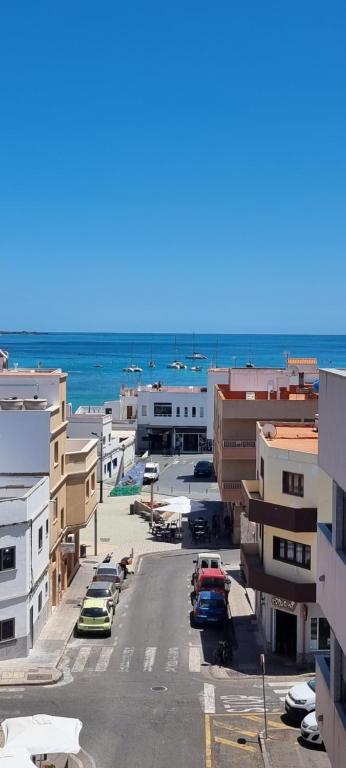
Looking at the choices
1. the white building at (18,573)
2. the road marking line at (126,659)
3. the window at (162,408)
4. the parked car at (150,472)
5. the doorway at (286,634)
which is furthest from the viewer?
the window at (162,408)

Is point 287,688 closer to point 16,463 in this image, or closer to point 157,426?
point 16,463

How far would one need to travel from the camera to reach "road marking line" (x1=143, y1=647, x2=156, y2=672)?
105 ft

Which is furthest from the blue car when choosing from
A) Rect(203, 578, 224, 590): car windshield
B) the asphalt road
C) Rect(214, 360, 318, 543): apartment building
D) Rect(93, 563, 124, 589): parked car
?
Rect(214, 360, 318, 543): apartment building

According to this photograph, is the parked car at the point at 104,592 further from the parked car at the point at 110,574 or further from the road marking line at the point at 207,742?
the road marking line at the point at 207,742

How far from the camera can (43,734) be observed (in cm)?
2255

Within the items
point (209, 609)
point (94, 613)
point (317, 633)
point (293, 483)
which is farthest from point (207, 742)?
point (209, 609)

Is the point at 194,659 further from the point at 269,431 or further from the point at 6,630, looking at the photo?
the point at 269,431

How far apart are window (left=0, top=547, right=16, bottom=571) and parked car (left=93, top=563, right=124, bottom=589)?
1083 cm

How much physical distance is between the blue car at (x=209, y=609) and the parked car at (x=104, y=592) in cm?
404

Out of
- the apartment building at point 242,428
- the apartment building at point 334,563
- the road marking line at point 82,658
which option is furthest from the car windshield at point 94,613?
the apartment building at point 334,563

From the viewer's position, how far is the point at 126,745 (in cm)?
2508

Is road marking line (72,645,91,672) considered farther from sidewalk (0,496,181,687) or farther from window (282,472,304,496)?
window (282,472,304,496)

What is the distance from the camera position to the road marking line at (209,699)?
91.1 ft

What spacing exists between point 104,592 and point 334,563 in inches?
1044
